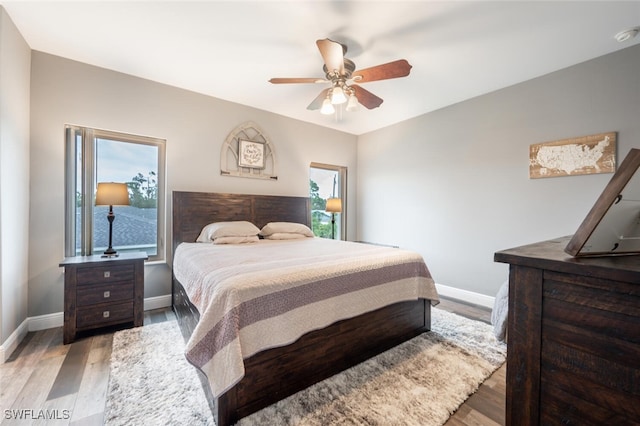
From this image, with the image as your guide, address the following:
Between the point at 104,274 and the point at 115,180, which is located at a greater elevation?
the point at 115,180

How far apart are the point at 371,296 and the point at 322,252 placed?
2.05 feet

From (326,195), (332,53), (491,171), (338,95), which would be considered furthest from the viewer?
(326,195)

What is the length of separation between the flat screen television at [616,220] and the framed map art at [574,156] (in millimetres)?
2531

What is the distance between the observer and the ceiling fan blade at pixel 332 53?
1902 mm

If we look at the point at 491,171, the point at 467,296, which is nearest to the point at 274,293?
the point at 467,296

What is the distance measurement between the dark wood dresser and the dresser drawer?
9.93ft

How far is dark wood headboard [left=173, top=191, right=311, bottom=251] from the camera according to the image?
10.6 ft

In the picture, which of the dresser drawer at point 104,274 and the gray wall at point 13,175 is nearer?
the gray wall at point 13,175

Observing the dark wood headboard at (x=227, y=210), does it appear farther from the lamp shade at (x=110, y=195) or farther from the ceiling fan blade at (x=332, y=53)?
the ceiling fan blade at (x=332, y=53)

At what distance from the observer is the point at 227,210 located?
11.7ft

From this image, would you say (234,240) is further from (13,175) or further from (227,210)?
(13,175)

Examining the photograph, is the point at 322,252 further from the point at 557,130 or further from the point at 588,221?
the point at 557,130

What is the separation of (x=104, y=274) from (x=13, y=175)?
3.57 feet

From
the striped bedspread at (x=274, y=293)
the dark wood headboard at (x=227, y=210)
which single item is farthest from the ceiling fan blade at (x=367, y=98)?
the dark wood headboard at (x=227, y=210)
